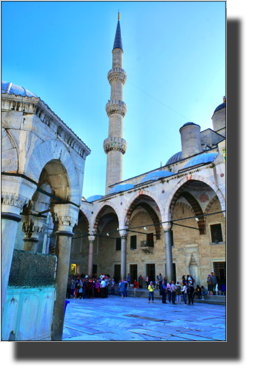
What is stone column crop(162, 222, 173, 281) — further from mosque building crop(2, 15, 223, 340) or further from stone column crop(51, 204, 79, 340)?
stone column crop(51, 204, 79, 340)

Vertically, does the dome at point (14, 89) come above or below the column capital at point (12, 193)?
above

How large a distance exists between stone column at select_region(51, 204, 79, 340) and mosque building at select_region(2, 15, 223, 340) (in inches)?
0.6

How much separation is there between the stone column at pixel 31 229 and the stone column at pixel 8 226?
1.93 m

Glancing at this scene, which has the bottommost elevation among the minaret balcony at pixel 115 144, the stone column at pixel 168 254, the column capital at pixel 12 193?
A: the stone column at pixel 168 254

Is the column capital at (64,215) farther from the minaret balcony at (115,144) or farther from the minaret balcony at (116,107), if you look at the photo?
the minaret balcony at (116,107)

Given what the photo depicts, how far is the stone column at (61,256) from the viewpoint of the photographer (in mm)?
3471

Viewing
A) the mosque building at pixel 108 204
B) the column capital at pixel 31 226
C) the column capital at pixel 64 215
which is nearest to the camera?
the mosque building at pixel 108 204

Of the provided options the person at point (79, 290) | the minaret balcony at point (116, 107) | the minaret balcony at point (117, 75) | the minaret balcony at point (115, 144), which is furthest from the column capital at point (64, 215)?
the minaret balcony at point (117, 75)

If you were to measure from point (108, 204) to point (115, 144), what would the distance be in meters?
7.39

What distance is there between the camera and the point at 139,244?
17203 millimetres

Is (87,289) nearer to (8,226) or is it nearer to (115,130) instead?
(8,226)
